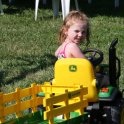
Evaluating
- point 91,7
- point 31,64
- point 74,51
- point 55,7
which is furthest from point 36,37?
point 74,51

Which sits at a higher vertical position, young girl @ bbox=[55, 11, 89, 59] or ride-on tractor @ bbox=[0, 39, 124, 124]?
young girl @ bbox=[55, 11, 89, 59]

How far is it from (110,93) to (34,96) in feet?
2.09

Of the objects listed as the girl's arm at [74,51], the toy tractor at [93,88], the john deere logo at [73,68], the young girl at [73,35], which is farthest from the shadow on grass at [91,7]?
the john deere logo at [73,68]

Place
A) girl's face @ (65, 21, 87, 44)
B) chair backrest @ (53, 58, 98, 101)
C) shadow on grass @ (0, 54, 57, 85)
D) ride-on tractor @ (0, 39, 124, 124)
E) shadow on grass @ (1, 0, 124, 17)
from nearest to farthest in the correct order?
1. ride-on tractor @ (0, 39, 124, 124)
2. chair backrest @ (53, 58, 98, 101)
3. girl's face @ (65, 21, 87, 44)
4. shadow on grass @ (0, 54, 57, 85)
5. shadow on grass @ (1, 0, 124, 17)

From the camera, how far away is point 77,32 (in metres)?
4.31

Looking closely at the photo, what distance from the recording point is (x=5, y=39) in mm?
8773

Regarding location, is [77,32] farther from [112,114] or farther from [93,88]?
[112,114]

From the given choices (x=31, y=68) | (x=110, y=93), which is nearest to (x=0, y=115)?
(x=110, y=93)

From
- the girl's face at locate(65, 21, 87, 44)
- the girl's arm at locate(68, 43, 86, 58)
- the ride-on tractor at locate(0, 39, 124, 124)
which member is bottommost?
the ride-on tractor at locate(0, 39, 124, 124)

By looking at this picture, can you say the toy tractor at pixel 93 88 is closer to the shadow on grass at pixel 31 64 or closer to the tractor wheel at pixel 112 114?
the tractor wheel at pixel 112 114

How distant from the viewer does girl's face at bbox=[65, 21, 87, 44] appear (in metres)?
4.30

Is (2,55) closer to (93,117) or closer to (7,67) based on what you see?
(7,67)

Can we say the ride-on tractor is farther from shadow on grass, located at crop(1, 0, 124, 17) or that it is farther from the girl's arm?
shadow on grass, located at crop(1, 0, 124, 17)

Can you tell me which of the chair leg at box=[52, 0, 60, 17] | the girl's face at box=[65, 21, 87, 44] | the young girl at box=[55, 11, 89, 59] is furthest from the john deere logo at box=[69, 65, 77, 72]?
the chair leg at box=[52, 0, 60, 17]
